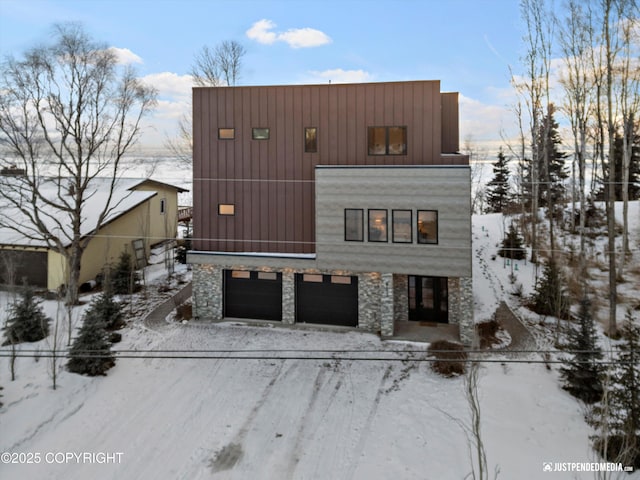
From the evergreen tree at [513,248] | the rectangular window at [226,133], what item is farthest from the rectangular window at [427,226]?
the evergreen tree at [513,248]

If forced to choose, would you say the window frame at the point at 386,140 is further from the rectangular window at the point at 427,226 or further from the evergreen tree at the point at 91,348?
the evergreen tree at the point at 91,348

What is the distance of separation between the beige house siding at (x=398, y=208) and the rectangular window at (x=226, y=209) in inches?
139

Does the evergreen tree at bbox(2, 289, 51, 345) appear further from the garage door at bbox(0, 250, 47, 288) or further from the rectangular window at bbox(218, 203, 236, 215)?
the rectangular window at bbox(218, 203, 236, 215)

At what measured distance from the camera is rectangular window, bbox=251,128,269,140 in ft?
47.9

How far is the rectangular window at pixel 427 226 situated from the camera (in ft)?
42.4

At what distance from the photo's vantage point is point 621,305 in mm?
15625

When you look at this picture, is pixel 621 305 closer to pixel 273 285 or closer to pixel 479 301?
pixel 479 301

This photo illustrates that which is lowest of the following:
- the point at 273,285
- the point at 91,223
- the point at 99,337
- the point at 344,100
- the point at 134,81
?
the point at 99,337

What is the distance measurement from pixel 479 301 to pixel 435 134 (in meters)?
7.81

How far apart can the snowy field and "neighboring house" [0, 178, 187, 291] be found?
660 cm

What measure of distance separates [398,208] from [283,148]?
192 inches

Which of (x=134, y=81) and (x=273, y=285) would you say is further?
(x=134, y=81)

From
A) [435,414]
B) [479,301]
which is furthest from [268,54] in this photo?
[435,414]

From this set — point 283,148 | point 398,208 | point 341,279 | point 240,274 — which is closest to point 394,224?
point 398,208
